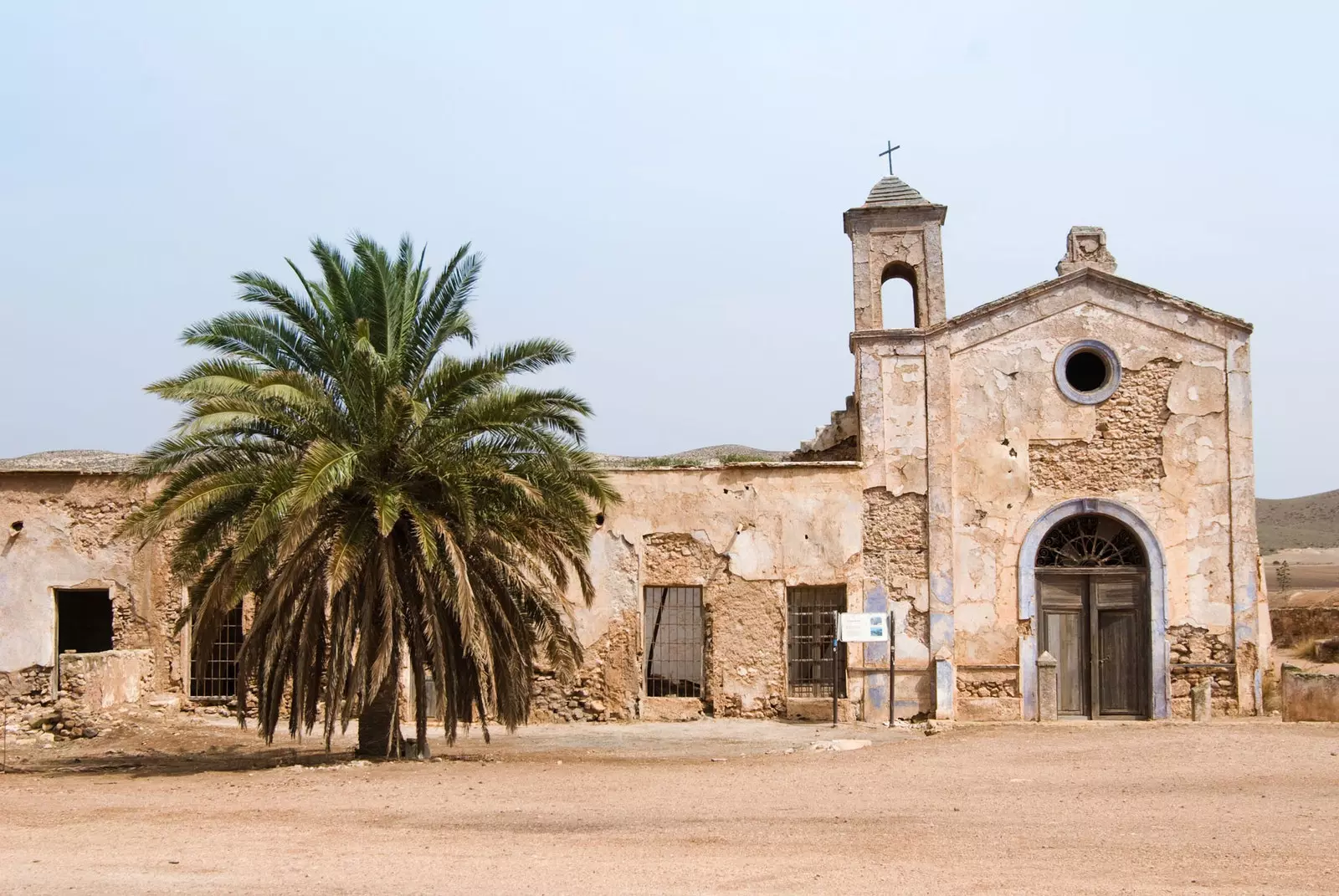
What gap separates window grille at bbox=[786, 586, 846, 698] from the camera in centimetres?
2052

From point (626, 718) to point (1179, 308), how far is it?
10.4 metres

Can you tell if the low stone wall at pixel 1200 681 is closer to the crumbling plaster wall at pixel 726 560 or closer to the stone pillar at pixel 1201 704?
the stone pillar at pixel 1201 704

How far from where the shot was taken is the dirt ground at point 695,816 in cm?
934

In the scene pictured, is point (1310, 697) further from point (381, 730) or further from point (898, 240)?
point (381, 730)

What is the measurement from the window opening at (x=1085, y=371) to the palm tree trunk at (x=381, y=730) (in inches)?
447

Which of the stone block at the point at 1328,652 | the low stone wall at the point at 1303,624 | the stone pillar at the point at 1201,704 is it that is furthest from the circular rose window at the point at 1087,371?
the low stone wall at the point at 1303,624

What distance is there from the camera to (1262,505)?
86.2m

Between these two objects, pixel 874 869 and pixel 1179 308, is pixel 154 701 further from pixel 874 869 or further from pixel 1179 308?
pixel 1179 308

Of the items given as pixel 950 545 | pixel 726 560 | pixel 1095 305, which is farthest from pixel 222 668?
pixel 1095 305

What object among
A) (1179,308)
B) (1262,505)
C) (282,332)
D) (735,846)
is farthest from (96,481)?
(1262,505)

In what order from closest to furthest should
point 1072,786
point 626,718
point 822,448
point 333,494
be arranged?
point 1072,786, point 333,494, point 626,718, point 822,448

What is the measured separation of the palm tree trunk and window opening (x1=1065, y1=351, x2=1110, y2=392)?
11357 millimetres

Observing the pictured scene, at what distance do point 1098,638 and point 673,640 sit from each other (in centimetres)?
668

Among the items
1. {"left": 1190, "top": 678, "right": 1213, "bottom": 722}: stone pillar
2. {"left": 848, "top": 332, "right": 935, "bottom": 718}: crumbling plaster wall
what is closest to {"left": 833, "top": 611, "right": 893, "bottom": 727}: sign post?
{"left": 848, "top": 332, "right": 935, "bottom": 718}: crumbling plaster wall
